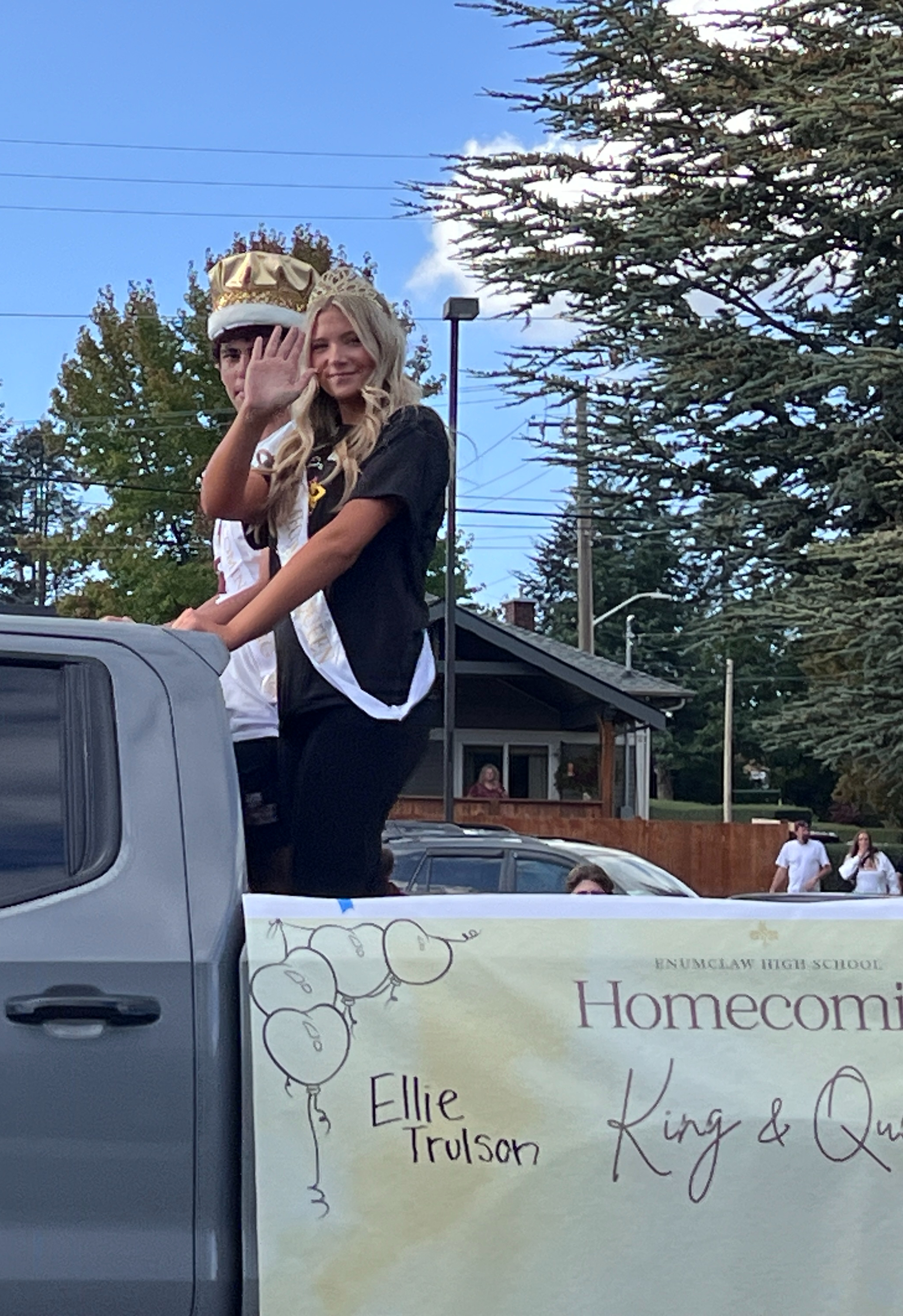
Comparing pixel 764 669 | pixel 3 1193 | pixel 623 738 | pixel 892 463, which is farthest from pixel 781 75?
pixel 764 669

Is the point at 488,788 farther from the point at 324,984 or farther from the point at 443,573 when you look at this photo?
the point at 324,984

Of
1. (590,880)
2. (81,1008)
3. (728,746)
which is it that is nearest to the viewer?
(81,1008)

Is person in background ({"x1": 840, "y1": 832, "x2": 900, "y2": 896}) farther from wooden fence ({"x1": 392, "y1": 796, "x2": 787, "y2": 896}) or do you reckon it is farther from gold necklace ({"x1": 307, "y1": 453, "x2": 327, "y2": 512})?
gold necklace ({"x1": 307, "y1": 453, "x2": 327, "y2": 512})

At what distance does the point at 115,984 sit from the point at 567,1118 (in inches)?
25.9

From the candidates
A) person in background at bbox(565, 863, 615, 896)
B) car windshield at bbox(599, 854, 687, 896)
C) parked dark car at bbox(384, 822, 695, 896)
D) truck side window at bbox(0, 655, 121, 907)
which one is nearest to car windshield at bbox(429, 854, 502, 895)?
parked dark car at bbox(384, 822, 695, 896)

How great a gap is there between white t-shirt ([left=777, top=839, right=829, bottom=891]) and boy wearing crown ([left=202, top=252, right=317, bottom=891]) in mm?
15903

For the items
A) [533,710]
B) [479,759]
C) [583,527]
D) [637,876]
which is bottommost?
[479,759]

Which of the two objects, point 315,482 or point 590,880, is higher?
point 315,482

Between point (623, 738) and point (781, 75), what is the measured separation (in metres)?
25.0

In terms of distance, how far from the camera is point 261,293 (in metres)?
3.38

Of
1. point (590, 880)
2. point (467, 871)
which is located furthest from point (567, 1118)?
point (467, 871)

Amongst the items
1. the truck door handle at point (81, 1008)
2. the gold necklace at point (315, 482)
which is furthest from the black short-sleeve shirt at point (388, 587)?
the truck door handle at point (81, 1008)

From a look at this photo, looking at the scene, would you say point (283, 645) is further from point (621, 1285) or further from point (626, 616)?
point (626, 616)

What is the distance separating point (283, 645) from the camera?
2.98 meters
